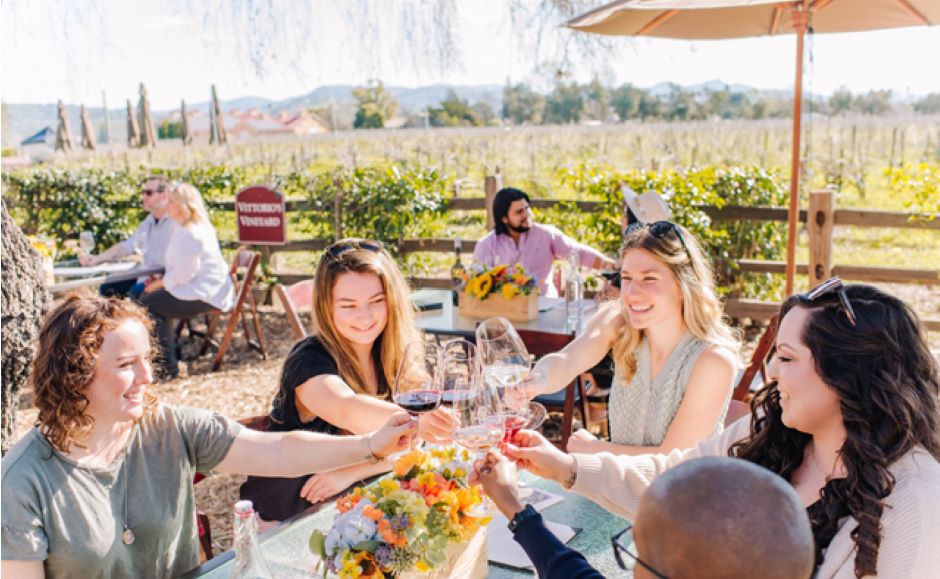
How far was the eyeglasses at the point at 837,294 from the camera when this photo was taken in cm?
163

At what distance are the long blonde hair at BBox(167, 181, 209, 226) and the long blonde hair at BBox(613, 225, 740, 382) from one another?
488 centimetres

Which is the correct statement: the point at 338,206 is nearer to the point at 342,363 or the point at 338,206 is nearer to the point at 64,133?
the point at 342,363

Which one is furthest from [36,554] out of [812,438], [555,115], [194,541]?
[555,115]

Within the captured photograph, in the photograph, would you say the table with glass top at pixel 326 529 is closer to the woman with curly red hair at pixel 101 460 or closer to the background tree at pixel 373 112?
the woman with curly red hair at pixel 101 460

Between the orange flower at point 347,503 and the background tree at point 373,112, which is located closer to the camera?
the orange flower at point 347,503

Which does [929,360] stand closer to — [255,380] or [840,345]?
[840,345]

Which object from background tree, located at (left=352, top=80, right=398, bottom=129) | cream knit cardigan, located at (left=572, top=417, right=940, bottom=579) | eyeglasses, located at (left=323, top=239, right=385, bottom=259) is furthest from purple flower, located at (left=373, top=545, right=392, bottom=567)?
background tree, located at (left=352, top=80, right=398, bottom=129)

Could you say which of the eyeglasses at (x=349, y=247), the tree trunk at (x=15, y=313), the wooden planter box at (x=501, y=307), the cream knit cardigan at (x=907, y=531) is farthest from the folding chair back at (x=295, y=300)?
the cream knit cardigan at (x=907, y=531)

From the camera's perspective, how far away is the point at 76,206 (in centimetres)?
956

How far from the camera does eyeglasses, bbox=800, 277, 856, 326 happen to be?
1.63 metres

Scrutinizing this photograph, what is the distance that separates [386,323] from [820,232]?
197 inches

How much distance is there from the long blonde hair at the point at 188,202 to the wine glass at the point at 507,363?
5072 millimetres

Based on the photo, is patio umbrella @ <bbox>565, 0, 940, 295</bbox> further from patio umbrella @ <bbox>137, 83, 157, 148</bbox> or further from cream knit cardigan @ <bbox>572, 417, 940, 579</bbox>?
patio umbrella @ <bbox>137, 83, 157, 148</bbox>

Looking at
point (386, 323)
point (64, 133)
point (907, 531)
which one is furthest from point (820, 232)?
point (64, 133)
